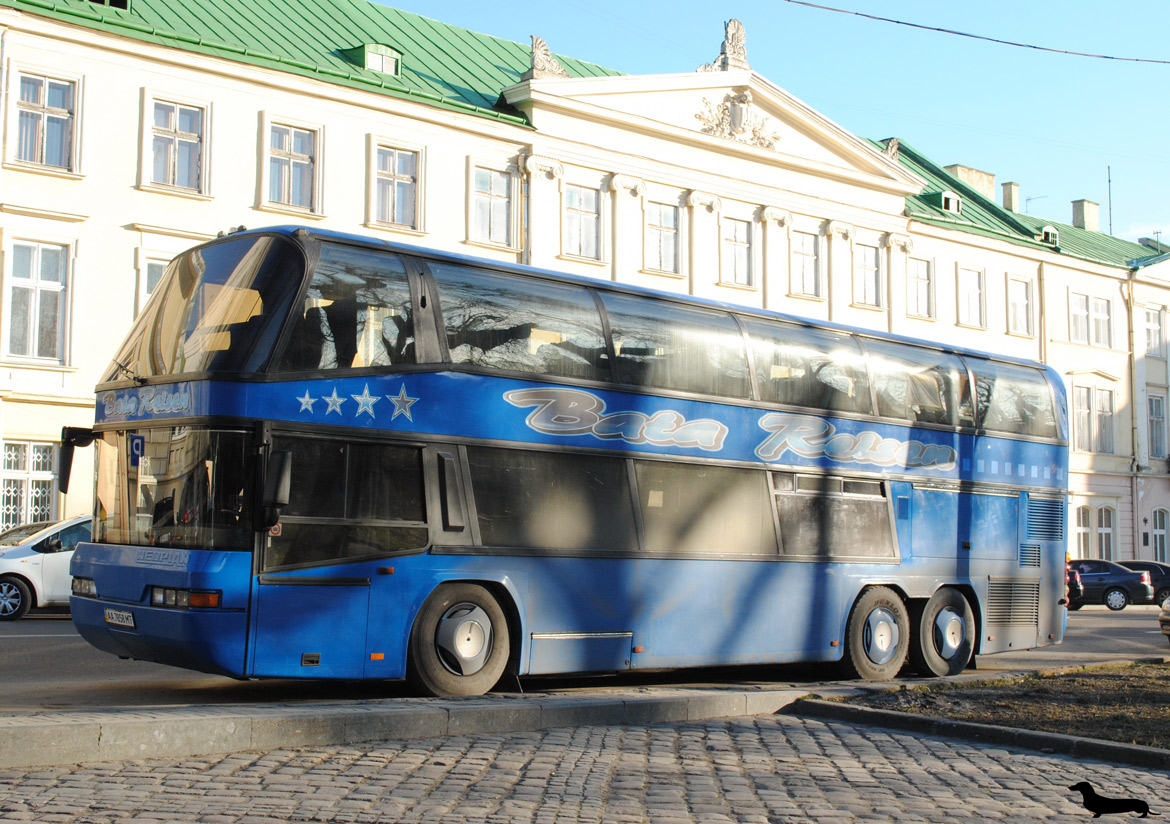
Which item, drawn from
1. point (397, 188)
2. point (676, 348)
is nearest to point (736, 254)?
point (397, 188)

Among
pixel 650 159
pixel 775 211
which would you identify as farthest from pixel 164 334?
pixel 775 211

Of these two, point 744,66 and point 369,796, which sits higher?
point 744,66

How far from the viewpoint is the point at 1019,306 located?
47.2 metres

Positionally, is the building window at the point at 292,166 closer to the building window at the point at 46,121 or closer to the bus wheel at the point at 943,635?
the building window at the point at 46,121

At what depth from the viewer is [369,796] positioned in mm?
7035

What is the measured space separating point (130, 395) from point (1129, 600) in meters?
34.3

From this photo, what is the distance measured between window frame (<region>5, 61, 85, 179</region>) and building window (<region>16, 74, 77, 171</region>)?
3cm

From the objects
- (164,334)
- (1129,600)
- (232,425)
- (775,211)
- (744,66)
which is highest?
(744,66)

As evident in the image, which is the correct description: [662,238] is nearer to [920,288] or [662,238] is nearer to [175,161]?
[920,288]

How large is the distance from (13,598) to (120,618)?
11670 millimetres

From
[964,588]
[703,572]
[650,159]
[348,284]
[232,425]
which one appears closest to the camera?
[232,425]

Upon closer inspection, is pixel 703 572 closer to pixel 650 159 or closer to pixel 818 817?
pixel 818 817

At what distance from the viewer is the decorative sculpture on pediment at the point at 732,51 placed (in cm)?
3828

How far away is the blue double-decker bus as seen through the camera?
35.1ft
